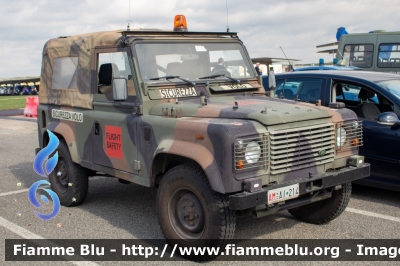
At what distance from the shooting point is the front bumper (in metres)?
4.11

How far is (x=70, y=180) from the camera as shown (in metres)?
6.50

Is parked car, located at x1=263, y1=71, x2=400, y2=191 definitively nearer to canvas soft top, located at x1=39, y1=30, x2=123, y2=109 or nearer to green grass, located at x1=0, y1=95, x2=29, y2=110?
canvas soft top, located at x1=39, y1=30, x2=123, y2=109

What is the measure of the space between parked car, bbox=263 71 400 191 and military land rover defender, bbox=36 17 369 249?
1.02m

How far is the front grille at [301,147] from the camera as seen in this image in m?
4.42

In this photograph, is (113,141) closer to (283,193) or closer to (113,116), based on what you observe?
(113,116)

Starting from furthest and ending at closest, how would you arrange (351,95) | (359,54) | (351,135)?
(359,54) → (351,95) → (351,135)

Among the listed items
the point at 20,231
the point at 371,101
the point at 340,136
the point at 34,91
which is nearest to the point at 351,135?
the point at 340,136

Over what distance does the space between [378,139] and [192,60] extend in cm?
258

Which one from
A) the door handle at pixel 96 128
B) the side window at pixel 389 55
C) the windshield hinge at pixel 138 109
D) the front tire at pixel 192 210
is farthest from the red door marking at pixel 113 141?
the side window at pixel 389 55

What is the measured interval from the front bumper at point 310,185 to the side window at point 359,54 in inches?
432

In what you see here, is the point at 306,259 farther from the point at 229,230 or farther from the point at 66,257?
the point at 66,257

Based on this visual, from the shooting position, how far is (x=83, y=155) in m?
6.17

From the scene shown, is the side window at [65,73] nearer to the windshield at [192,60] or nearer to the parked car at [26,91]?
the windshield at [192,60]

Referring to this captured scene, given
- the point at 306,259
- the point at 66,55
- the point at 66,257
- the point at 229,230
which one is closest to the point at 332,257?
the point at 306,259
